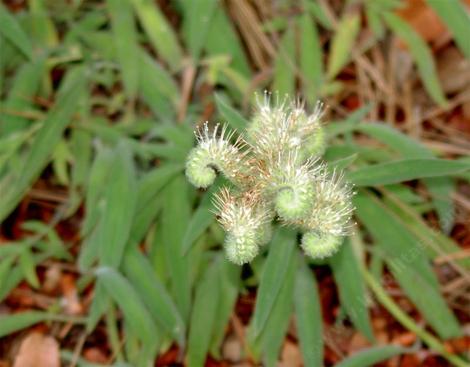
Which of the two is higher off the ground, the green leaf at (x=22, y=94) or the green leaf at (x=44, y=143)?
the green leaf at (x=22, y=94)

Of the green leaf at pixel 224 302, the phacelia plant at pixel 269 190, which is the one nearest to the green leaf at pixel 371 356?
the green leaf at pixel 224 302

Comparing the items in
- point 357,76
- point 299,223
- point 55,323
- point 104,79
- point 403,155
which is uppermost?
point 357,76

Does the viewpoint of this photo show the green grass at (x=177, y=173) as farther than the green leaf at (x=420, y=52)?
No

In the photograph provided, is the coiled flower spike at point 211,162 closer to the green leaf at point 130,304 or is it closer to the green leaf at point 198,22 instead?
the green leaf at point 130,304

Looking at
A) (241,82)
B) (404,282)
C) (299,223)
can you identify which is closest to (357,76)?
(241,82)

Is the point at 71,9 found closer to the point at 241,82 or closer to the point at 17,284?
the point at 241,82

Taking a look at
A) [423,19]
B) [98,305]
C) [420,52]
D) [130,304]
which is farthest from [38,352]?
[423,19]

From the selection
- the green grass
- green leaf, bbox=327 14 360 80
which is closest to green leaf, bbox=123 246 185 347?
the green grass

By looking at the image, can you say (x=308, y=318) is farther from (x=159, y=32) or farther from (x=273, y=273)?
(x=159, y=32)
